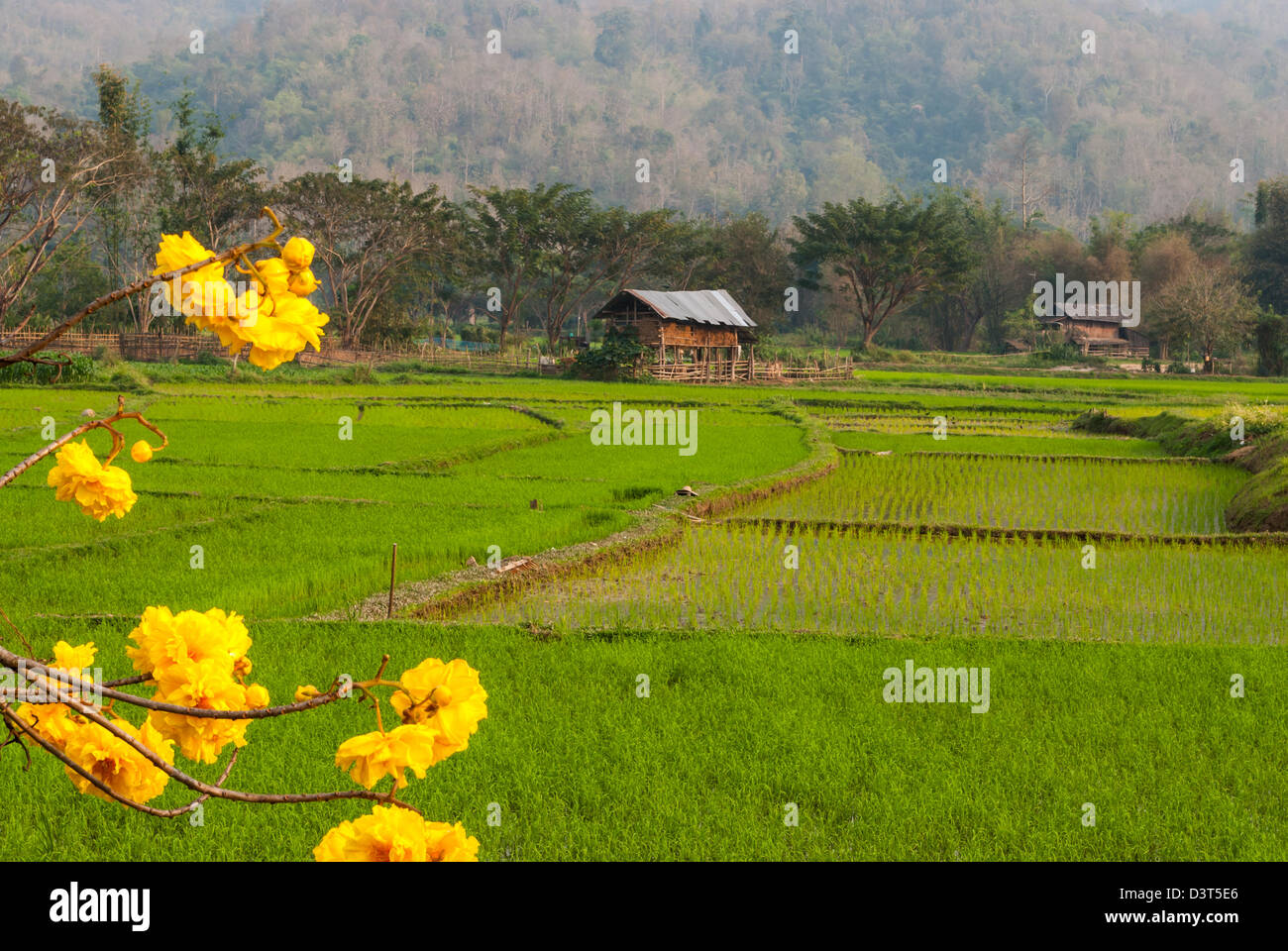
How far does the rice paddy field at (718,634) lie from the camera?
393cm

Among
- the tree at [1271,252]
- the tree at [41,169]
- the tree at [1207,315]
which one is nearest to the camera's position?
the tree at [41,169]

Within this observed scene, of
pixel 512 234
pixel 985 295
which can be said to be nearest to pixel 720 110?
pixel 985 295

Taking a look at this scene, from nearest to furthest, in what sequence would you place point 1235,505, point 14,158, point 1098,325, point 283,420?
point 1235,505, point 283,420, point 14,158, point 1098,325

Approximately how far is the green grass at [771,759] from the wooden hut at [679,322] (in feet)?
96.9

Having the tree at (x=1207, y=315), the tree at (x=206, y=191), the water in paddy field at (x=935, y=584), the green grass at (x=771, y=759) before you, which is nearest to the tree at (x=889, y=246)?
the tree at (x=1207, y=315)

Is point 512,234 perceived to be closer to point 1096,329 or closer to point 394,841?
point 1096,329

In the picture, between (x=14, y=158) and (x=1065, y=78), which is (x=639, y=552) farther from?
(x=1065, y=78)

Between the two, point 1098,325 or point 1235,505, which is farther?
point 1098,325

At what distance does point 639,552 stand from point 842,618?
236cm

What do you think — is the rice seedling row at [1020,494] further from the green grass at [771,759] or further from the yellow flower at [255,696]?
the yellow flower at [255,696]

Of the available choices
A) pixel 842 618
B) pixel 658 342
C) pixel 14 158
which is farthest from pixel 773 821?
pixel 658 342

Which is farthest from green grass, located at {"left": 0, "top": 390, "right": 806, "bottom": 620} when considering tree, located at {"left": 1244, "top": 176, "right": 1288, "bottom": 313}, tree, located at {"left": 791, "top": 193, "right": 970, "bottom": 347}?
tree, located at {"left": 1244, "top": 176, "right": 1288, "bottom": 313}
